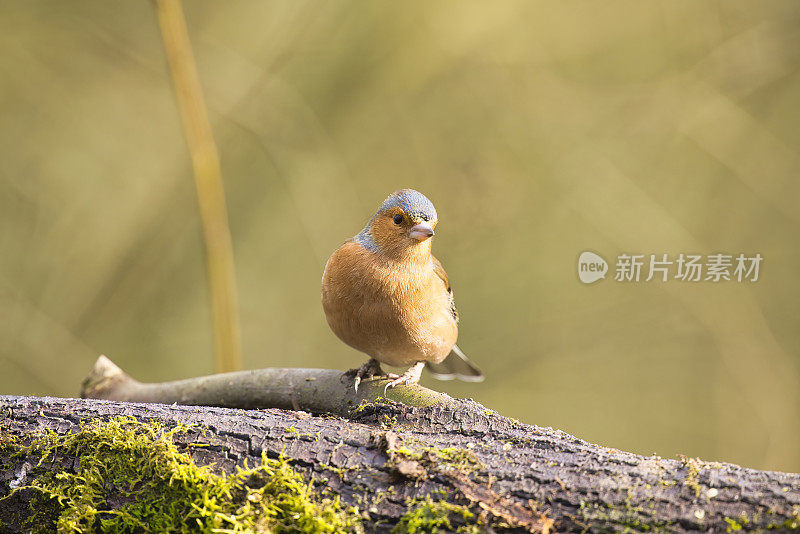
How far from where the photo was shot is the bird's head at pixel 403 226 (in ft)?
11.1

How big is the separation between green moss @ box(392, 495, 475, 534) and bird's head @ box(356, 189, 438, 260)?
158cm

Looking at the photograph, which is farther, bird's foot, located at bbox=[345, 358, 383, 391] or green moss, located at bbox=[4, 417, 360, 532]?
bird's foot, located at bbox=[345, 358, 383, 391]

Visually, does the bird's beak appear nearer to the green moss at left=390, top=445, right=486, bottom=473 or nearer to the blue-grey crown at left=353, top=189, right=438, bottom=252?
the blue-grey crown at left=353, top=189, right=438, bottom=252

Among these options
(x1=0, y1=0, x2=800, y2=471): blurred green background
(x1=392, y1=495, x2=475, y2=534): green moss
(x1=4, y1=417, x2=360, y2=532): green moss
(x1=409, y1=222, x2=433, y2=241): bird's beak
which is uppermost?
(x1=0, y1=0, x2=800, y2=471): blurred green background

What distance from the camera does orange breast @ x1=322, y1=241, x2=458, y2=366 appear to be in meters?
3.46

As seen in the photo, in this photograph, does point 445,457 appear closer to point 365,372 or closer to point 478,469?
point 478,469

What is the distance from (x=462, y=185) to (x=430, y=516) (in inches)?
196

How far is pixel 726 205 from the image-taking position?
688 centimetres

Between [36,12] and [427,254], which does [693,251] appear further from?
[36,12]

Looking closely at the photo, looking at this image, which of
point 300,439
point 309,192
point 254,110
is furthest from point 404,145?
point 300,439

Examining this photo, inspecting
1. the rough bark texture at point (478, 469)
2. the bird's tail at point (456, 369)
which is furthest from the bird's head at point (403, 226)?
the bird's tail at point (456, 369)

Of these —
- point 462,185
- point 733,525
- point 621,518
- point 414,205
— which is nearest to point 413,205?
point 414,205

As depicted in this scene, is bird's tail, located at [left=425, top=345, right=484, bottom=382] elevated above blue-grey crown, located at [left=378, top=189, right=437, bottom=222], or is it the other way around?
blue-grey crown, located at [left=378, top=189, right=437, bottom=222]

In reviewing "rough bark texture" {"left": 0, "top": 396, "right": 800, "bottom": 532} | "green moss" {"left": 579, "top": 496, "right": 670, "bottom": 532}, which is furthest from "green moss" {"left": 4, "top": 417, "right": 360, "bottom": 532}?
"green moss" {"left": 579, "top": 496, "right": 670, "bottom": 532}
